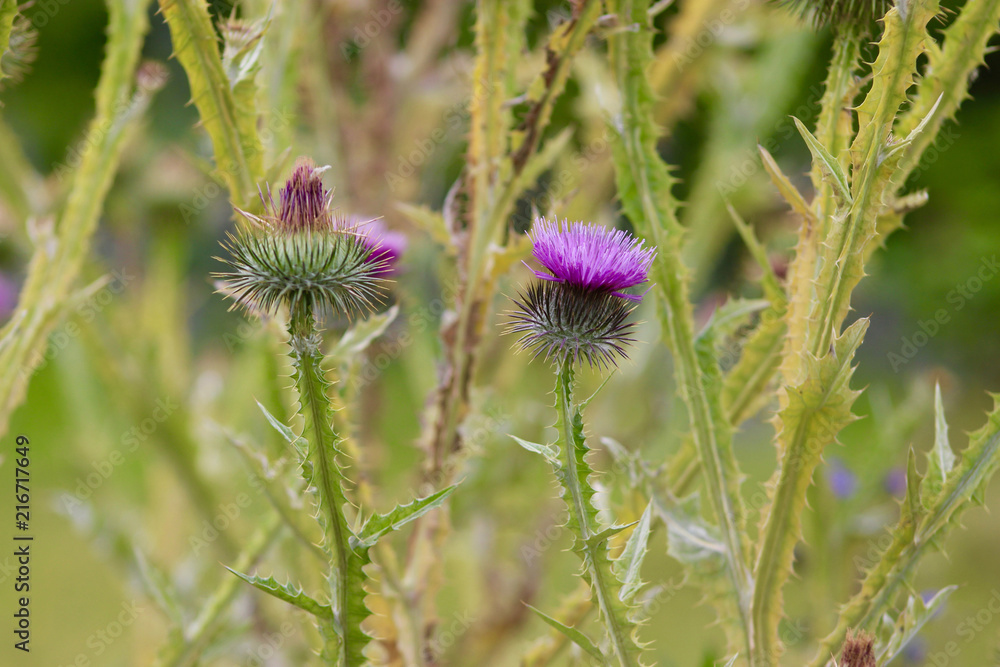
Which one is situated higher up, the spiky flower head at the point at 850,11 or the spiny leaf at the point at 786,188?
the spiky flower head at the point at 850,11

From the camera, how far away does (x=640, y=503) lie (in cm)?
73

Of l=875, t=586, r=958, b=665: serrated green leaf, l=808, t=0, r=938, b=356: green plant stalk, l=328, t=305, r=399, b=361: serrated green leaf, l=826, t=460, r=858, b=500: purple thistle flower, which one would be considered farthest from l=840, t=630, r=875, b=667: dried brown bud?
l=826, t=460, r=858, b=500: purple thistle flower

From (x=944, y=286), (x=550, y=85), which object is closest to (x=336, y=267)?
(x=550, y=85)

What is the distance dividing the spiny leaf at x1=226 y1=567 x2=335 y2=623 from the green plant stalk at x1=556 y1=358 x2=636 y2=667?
0.59ft

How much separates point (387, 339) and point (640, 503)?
0.51 m

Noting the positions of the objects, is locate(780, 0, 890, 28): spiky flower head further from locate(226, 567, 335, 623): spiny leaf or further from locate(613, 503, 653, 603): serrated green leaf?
locate(226, 567, 335, 623): spiny leaf

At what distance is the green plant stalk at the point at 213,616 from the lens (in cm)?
78

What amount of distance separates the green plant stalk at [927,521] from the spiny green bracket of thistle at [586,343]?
8.0 inches

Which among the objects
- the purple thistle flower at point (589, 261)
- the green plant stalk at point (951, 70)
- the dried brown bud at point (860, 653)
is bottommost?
the dried brown bud at point (860, 653)

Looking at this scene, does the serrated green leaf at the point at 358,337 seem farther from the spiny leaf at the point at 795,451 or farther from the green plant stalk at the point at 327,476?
the spiny leaf at the point at 795,451

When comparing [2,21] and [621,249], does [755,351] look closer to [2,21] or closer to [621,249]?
[621,249]

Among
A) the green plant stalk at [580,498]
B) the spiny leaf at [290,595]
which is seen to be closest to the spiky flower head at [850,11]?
the green plant stalk at [580,498]

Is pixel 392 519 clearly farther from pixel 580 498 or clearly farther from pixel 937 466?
pixel 937 466

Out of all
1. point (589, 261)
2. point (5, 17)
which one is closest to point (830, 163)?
point (589, 261)
